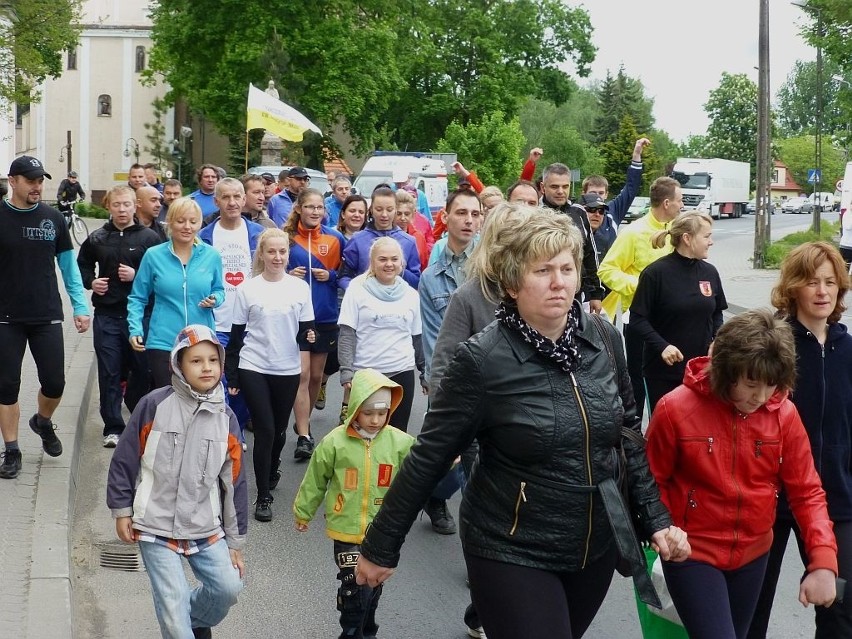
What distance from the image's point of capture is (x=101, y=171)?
74.8 m

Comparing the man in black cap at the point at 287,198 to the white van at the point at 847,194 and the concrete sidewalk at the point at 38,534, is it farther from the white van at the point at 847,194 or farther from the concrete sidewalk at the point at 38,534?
the white van at the point at 847,194

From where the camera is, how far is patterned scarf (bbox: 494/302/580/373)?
11.3ft

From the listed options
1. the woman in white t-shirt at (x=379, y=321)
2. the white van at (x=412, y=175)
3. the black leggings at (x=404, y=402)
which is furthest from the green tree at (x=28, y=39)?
the black leggings at (x=404, y=402)

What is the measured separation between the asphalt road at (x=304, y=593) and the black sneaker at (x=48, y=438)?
1.49ft

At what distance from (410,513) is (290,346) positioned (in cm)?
463

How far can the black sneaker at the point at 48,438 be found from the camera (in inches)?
328

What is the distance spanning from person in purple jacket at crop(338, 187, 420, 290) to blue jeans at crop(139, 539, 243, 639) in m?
4.89

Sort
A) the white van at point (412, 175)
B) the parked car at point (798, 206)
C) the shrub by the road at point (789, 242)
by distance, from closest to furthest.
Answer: the white van at point (412, 175), the shrub by the road at point (789, 242), the parked car at point (798, 206)

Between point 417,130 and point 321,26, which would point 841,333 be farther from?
point 417,130

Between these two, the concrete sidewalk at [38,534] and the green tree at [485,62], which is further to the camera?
the green tree at [485,62]

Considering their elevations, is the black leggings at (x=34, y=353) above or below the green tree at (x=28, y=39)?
below

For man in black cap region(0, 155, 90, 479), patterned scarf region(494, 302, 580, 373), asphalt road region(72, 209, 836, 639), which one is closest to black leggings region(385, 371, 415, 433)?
asphalt road region(72, 209, 836, 639)

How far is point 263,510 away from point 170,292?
5.24ft

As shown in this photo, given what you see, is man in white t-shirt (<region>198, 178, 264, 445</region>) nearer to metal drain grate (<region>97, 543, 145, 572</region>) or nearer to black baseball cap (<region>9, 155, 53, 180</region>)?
black baseball cap (<region>9, 155, 53, 180</region>)
